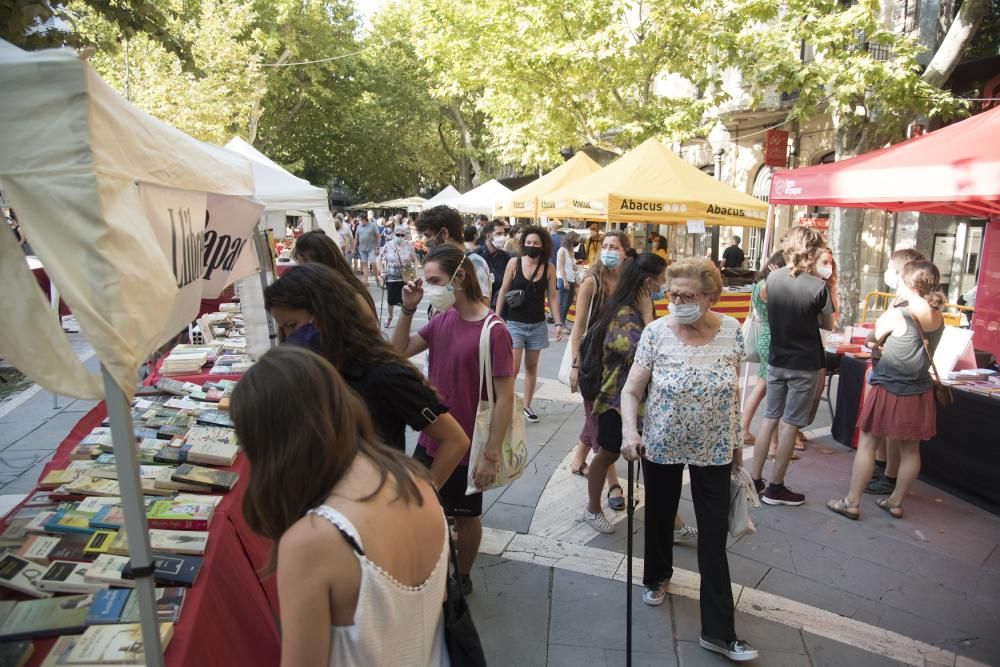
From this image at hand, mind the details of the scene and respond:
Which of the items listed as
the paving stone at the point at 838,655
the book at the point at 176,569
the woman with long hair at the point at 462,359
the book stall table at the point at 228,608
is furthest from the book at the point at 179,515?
the paving stone at the point at 838,655

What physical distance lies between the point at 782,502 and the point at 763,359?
4.06 ft

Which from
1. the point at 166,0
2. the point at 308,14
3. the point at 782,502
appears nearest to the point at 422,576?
the point at 782,502

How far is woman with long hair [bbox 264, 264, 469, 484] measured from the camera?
96.3 inches

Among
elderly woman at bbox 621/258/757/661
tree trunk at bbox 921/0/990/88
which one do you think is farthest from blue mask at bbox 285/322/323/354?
tree trunk at bbox 921/0/990/88

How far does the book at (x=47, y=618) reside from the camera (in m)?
1.90

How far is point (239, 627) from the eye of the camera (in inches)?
92.9

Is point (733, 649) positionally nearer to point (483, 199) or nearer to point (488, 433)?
point (488, 433)

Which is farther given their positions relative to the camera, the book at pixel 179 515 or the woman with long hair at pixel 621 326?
the woman with long hair at pixel 621 326

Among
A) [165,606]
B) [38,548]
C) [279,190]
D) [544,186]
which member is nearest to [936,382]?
[165,606]

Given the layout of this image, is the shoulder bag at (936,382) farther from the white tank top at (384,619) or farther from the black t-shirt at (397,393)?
the white tank top at (384,619)

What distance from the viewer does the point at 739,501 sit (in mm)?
3211

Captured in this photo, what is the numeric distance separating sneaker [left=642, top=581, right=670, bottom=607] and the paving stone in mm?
689

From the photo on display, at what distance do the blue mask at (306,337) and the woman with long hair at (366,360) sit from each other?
0.05ft

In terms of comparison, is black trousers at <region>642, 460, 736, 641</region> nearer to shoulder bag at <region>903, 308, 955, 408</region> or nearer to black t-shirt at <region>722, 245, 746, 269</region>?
shoulder bag at <region>903, 308, 955, 408</region>
